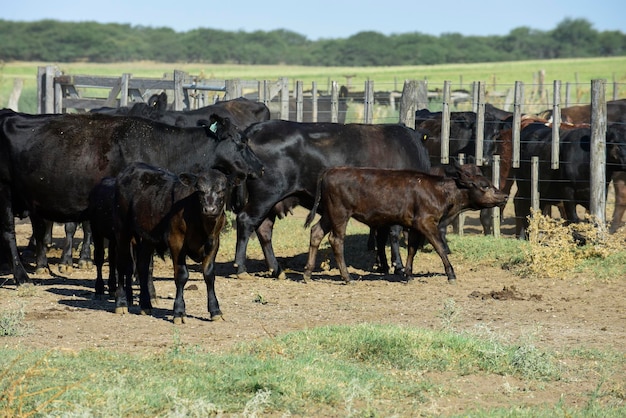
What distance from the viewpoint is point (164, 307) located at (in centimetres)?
1087

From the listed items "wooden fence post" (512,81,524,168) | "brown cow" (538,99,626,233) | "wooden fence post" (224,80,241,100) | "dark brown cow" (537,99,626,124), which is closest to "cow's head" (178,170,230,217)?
"wooden fence post" (512,81,524,168)

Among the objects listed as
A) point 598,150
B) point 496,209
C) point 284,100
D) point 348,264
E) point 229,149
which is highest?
point 284,100

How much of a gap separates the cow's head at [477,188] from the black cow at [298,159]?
1297 millimetres

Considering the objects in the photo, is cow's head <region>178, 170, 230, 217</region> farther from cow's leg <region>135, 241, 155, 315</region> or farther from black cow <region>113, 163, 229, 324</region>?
cow's leg <region>135, 241, 155, 315</region>

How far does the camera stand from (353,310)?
10.9 metres

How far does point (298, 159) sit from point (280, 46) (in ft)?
373

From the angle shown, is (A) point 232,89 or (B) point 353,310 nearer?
(B) point 353,310

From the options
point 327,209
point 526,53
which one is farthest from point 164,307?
point 526,53

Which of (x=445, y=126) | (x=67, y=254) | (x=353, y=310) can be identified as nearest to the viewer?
(x=353, y=310)

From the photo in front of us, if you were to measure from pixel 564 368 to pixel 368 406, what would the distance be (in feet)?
6.63

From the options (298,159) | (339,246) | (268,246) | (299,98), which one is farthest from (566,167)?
(299,98)

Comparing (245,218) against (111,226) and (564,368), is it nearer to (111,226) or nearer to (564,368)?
(111,226)

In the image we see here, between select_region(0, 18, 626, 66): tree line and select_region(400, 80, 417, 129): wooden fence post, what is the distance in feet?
297

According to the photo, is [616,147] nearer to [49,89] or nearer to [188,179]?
[188,179]
